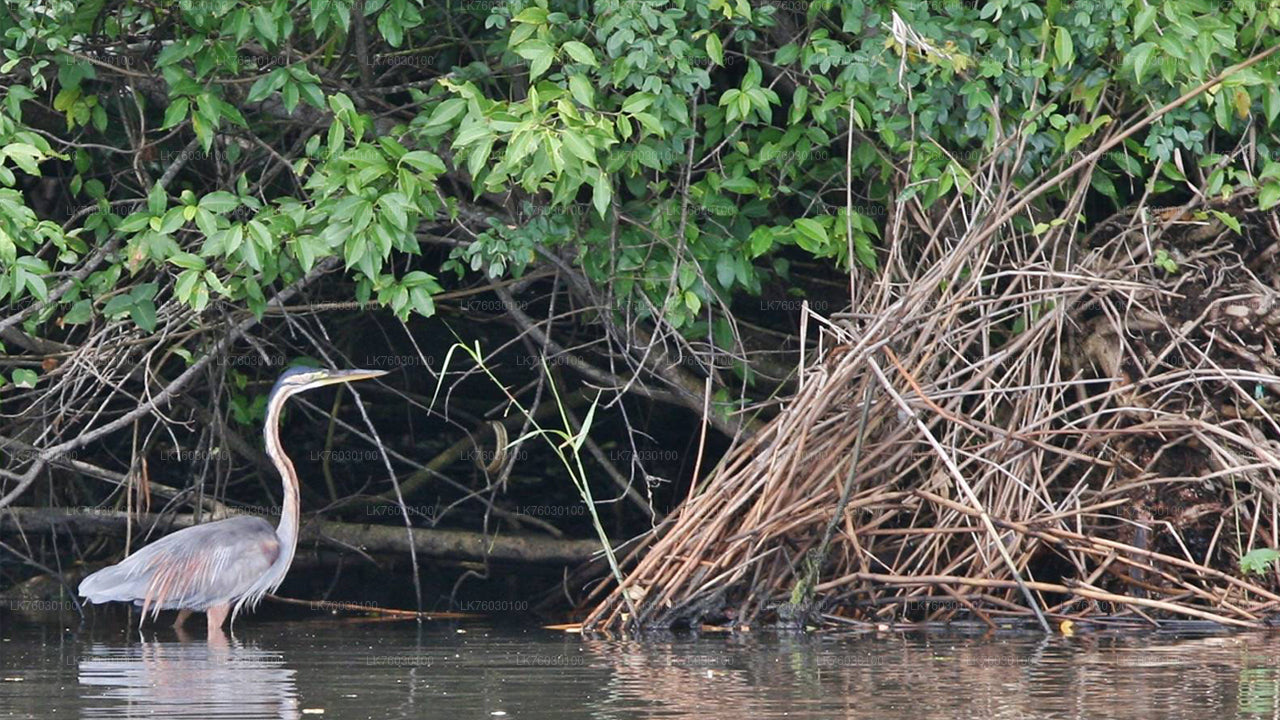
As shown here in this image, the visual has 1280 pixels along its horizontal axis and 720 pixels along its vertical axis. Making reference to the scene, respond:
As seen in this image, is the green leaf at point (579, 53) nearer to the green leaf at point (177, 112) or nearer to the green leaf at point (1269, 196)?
the green leaf at point (177, 112)

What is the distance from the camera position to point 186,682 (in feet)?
20.6

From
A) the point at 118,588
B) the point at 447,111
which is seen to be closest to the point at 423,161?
the point at 447,111

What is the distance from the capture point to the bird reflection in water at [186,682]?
214 inches

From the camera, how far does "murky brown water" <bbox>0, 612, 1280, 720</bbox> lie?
530 cm

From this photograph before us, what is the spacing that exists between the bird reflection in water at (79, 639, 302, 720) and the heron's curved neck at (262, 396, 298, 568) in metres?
1.12

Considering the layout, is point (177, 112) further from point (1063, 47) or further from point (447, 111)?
point (1063, 47)

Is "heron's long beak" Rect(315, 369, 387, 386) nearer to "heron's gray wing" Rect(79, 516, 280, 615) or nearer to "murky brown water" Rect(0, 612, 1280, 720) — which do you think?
"heron's gray wing" Rect(79, 516, 280, 615)

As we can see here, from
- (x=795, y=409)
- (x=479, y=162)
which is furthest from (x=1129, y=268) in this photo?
(x=479, y=162)

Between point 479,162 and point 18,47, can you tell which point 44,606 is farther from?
point 479,162

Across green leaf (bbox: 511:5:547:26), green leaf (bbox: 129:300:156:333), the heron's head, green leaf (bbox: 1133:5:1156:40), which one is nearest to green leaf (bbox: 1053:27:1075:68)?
green leaf (bbox: 1133:5:1156:40)

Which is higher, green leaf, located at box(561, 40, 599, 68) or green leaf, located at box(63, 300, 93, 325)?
green leaf, located at box(561, 40, 599, 68)

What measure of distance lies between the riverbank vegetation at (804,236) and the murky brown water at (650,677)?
0.57 meters

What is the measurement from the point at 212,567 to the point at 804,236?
3.26 m

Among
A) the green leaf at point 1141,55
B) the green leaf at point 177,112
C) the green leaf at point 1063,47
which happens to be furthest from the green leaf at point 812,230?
the green leaf at point 177,112
